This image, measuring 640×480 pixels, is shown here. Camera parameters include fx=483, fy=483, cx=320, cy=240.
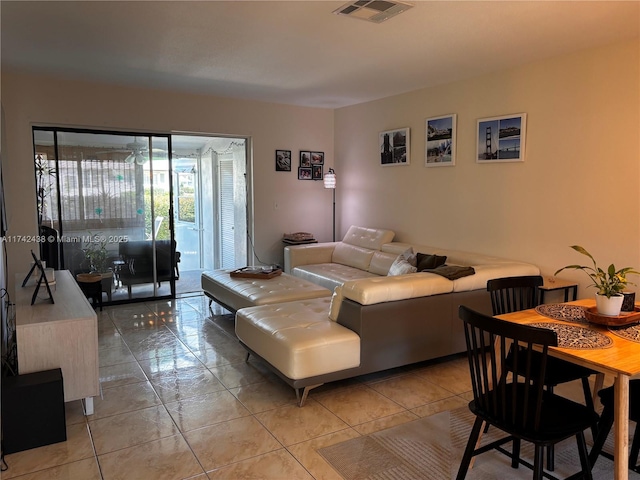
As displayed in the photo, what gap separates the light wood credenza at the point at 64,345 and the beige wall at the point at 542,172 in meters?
3.79

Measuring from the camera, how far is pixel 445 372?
385cm

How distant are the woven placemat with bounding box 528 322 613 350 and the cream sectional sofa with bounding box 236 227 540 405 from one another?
3.89 feet

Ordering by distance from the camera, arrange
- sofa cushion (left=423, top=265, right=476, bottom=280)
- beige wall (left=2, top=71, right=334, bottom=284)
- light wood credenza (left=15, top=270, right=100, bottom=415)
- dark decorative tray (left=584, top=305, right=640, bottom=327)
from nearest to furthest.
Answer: dark decorative tray (left=584, top=305, right=640, bottom=327) < light wood credenza (left=15, top=270, right=100, bottom=415) < sofa cushion (left=423, top=265, right=476, bottom=280) < beige wall (left=2, top=71, right=334, bottom=284)

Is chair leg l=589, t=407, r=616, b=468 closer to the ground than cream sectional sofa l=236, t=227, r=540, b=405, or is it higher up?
closer to the ground

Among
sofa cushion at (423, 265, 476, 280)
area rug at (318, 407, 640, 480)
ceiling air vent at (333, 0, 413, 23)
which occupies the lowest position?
area rug at (318, 407, 640, 480)

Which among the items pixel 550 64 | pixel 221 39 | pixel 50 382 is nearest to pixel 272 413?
pixel 50 382

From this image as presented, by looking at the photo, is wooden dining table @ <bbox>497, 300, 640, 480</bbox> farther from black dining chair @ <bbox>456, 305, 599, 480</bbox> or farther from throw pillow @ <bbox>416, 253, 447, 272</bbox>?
throw pillow @ <bbox>416, 253, 447, 272</bbox>

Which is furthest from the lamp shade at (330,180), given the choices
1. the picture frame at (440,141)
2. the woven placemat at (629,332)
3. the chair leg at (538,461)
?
the chair leg at (538,461)

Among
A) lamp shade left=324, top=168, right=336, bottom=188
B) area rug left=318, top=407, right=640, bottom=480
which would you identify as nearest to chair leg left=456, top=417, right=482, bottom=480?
area rug left=318, top=407, right=640, bottom=480

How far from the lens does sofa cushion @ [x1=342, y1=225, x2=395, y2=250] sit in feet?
20.0

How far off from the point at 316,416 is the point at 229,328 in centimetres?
211

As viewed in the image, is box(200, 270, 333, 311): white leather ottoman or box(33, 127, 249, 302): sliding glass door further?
box(33, 127, 249, 302): sliding glass door

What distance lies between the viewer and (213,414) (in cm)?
313

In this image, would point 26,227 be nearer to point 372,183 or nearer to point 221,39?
point 221,39
